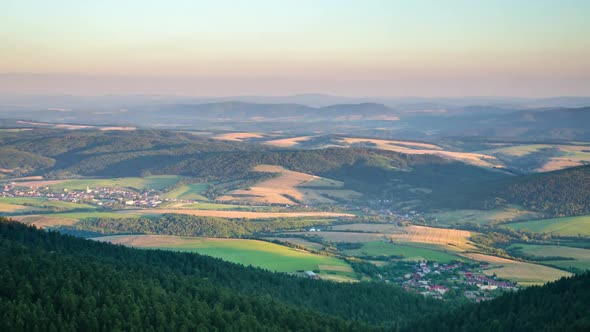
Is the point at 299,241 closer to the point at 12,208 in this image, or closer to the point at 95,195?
the point at 12,208

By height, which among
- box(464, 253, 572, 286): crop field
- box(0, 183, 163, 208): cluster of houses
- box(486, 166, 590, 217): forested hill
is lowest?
box(0, 183, 163, 208): cluster of houses

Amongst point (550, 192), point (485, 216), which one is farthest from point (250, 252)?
point (550, 192)

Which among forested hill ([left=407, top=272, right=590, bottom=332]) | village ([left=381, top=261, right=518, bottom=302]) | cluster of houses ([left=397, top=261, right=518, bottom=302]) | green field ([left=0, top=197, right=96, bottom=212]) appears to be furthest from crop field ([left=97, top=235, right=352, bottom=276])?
green field ([left=0, top=197, right=96, bottom=212])

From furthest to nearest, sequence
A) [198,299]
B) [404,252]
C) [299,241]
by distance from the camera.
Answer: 1. [299,241]
2. [404,252]
3. [198,299]

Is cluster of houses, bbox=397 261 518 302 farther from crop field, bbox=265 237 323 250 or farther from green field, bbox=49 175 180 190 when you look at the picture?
green field, bbox=49 175 180 190

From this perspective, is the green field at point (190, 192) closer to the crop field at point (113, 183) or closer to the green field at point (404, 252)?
the crop field at point (113, 183)

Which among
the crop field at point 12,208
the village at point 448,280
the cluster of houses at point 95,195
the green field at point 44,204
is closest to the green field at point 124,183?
the cluster of houses at point 95,195

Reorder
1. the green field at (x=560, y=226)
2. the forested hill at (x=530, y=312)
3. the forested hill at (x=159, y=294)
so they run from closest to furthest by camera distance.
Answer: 1. the forested hill at (x=159, y=294)
2. the forested hill at (x=530, y=312)
3. the green field at (x=560, y=226)
